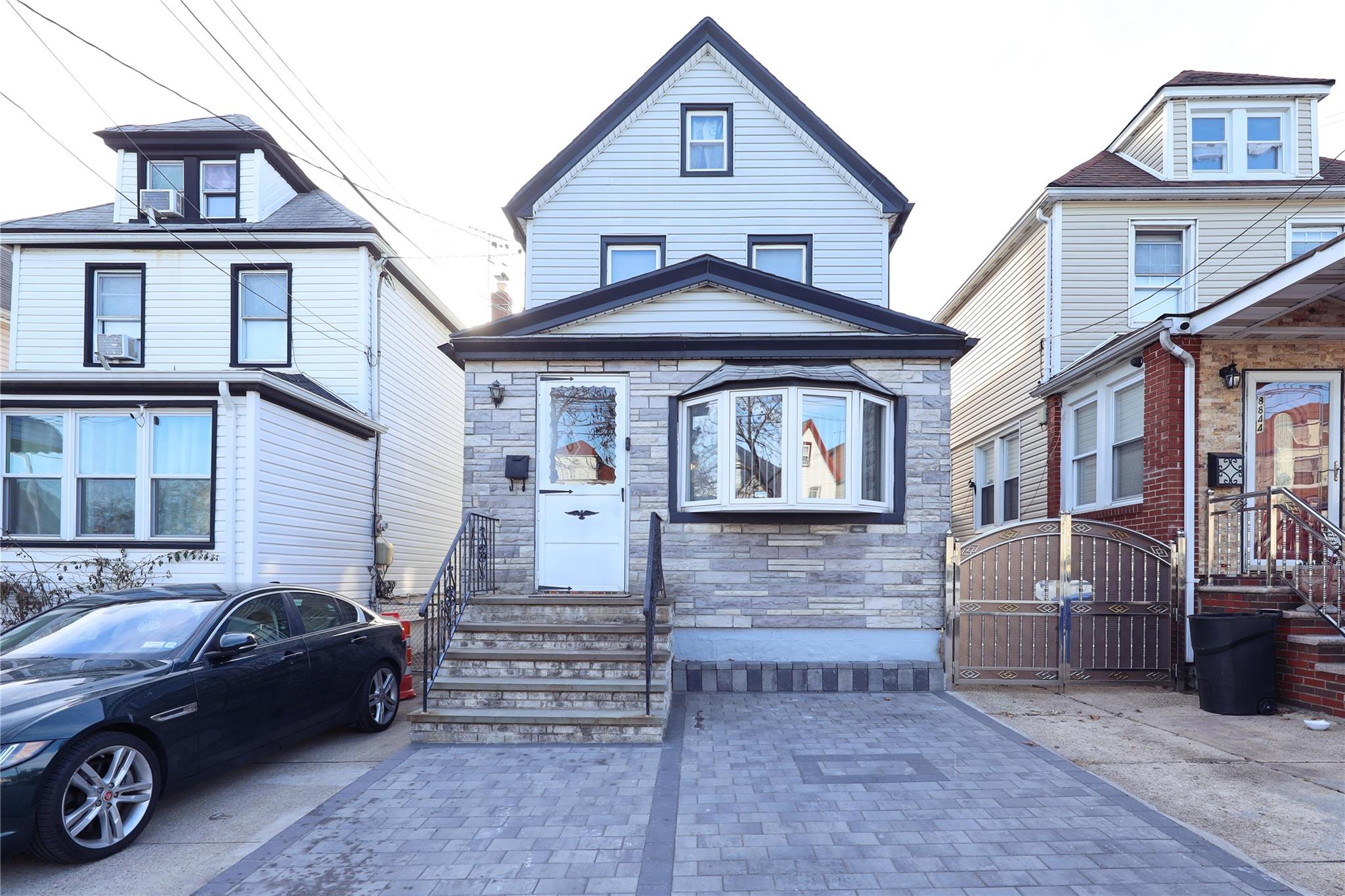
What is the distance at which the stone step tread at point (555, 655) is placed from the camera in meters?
6.46

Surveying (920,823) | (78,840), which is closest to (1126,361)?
(920,823)

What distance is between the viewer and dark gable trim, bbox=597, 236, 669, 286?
34.8 ft

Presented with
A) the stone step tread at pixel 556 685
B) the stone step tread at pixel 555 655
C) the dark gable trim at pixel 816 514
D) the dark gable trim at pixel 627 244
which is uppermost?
the dark gable trim at pixel 627 244

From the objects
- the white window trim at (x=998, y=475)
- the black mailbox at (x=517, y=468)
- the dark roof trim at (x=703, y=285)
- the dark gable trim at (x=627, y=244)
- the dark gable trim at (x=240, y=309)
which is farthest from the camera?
the white window trim at (x=998, y=475)


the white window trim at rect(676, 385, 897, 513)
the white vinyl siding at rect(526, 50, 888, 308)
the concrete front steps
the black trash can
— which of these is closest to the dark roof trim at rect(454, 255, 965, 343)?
the white window trim at rect(676, 385, 897, 513)

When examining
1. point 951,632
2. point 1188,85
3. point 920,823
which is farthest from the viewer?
point 1188,85

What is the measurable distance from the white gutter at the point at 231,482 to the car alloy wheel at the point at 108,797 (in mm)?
5625

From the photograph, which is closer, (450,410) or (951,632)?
(951,632)

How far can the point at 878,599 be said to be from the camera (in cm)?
800

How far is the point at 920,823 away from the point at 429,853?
2.73 meters

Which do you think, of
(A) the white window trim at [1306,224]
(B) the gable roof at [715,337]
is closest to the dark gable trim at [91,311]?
(B) the gable roof at [715,337]

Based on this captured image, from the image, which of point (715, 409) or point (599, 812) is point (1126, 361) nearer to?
point (715, 409)

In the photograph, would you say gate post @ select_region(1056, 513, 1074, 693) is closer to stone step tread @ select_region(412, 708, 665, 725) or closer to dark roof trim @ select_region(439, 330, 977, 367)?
dark roof trim @ select_region(439, 330, 977, 367)

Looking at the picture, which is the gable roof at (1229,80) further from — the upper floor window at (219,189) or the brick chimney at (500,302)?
the upper floor window at (219,189)
